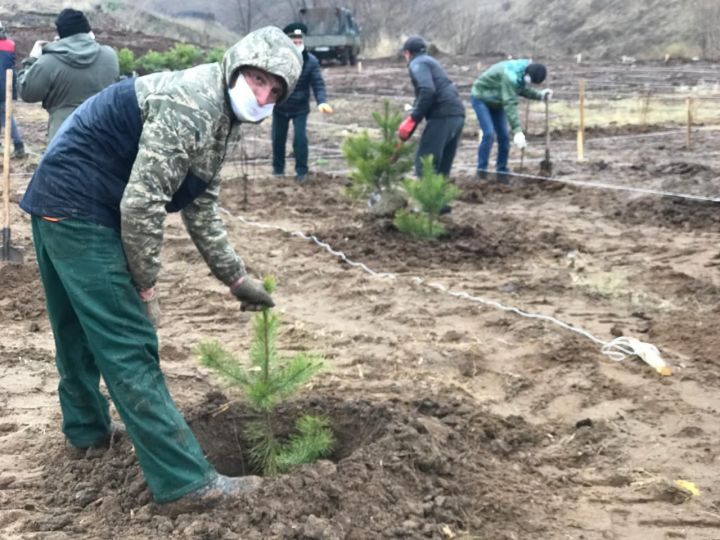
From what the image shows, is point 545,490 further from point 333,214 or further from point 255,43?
point 333,214

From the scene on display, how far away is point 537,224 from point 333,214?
2042 millimetres

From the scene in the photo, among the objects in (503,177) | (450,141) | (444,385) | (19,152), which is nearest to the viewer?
(444,385)

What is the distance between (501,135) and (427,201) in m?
3.51

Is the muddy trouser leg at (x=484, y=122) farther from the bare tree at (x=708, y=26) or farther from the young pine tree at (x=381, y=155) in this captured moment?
the bare tree at (x=708, y=26)

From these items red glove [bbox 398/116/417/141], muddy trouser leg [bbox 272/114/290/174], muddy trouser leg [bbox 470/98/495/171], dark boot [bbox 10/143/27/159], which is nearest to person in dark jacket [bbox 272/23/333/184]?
muddy trouser leg [bbox 272/114/290/174]

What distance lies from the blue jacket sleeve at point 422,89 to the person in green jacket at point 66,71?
3.00 meters

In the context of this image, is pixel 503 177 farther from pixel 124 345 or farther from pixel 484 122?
pixel 124 345

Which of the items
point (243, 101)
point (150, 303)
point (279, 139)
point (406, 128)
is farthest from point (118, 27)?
point (243, 101)

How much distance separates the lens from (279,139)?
35.3ft

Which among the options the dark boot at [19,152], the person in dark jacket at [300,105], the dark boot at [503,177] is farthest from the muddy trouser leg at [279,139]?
the dark boot at [19,152]

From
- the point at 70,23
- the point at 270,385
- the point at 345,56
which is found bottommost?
the point at 270,385

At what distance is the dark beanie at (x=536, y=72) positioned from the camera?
1009cm

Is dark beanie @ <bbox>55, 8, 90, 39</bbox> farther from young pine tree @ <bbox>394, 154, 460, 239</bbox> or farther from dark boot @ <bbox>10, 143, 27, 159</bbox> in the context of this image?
dark boot @ <bbox>10, 143, 27, 159</bbox>

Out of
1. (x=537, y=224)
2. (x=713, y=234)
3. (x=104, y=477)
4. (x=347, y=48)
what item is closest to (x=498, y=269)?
(x=537, y=224)
